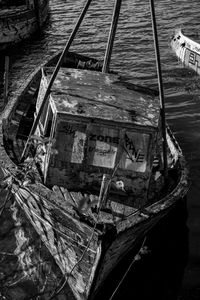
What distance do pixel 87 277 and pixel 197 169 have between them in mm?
6611

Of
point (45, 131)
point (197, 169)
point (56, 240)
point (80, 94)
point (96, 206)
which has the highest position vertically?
point (80, 94)

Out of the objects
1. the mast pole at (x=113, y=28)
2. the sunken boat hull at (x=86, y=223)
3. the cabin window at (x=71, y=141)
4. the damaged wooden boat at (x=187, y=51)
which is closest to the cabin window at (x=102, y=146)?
the cabin window at (x=71, y=141)

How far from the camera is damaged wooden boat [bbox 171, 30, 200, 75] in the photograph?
67.4ft

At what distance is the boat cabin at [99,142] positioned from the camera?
9.34 m

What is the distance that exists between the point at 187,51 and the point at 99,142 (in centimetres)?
1316

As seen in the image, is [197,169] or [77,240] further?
[197,169]

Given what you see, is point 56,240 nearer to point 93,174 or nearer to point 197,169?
point 93,174

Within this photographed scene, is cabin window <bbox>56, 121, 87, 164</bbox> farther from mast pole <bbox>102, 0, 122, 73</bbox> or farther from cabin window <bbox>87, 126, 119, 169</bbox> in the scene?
mast pole <bbox>102, 0, 122, 73</bbox>

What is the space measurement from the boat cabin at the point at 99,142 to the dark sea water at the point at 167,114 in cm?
194

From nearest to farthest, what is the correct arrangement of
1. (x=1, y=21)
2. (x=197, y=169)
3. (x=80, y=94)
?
(x=80, y=94), (x=197, y=169), (x=1, y=21)

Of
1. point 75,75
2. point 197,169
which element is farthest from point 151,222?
point 197,169

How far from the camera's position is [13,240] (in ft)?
35.7

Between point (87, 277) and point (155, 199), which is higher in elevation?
point (155, 199)

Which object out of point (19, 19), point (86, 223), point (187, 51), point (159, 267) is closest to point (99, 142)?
point (86, 223)
